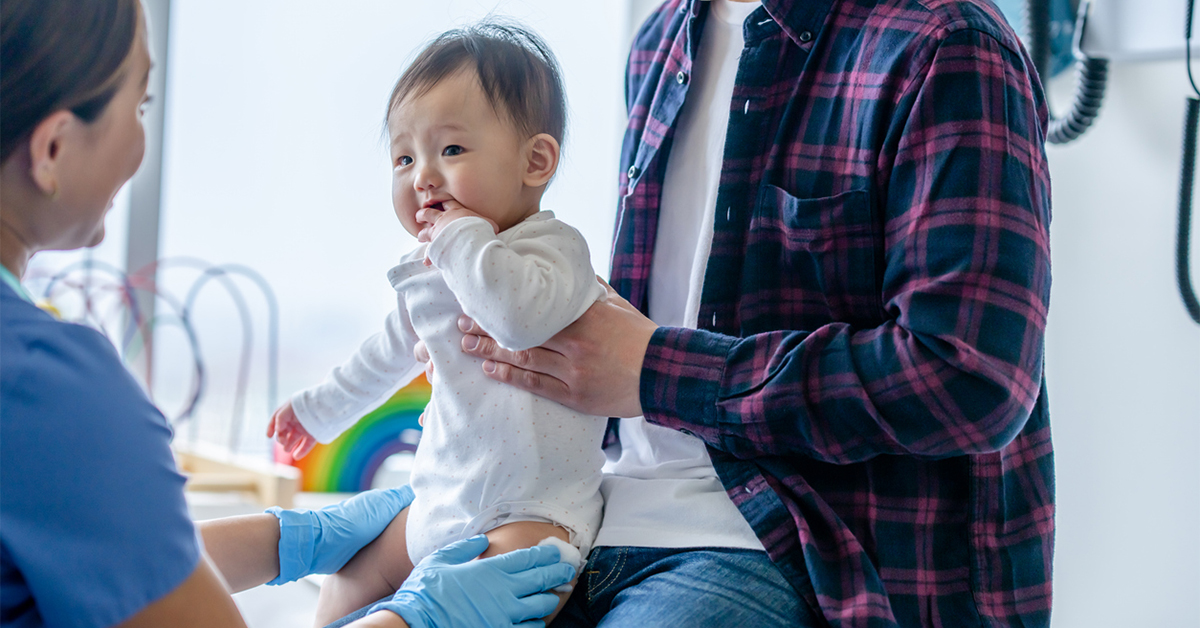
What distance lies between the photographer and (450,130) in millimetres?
992

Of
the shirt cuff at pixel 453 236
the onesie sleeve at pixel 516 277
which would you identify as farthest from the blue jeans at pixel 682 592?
the shirt cuff at pixel 453 236

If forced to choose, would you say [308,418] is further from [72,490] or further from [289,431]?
[72,490]

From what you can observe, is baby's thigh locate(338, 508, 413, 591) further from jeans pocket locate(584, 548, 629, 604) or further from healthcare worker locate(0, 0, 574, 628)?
healthcare worker locate(0, 0, 574, 628)

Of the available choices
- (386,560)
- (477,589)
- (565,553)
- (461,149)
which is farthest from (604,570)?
(461,149)

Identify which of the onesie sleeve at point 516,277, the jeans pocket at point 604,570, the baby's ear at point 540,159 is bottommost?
the jeans pocket at point 604,570

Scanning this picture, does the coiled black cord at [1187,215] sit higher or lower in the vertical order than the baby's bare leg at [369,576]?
higher

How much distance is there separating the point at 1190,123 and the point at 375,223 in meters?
1.98

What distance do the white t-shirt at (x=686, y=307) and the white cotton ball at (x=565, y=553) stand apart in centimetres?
4

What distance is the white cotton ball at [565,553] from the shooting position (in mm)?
940

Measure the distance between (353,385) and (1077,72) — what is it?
133cm

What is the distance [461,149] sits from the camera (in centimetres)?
100

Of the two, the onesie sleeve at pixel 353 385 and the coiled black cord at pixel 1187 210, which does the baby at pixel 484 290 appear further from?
the coiled black cord at pixel 1187 210

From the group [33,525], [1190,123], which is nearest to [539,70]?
[33,525]

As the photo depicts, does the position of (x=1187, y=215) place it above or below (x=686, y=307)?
above
